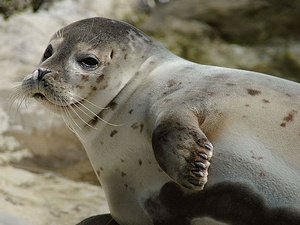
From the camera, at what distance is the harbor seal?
2756 millimetres

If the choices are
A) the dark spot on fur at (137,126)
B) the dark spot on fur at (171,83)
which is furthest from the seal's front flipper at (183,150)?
the dark spot on fur at (171,83)

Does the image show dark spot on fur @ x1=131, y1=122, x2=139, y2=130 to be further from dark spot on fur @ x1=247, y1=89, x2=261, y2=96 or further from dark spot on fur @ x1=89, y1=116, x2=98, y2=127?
dark spot on fur @ x1=247, y1=89, x2=261, y2=96

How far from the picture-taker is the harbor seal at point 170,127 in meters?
2.76

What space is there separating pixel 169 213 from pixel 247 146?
416 millimetres

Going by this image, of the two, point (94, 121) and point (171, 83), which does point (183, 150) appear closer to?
point (171, 83)

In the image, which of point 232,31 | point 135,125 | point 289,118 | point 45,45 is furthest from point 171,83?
point 232,31

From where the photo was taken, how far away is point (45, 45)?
629 cm

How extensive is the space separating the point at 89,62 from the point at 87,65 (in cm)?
2

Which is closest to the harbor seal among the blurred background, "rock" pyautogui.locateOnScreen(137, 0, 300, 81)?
the blurred background

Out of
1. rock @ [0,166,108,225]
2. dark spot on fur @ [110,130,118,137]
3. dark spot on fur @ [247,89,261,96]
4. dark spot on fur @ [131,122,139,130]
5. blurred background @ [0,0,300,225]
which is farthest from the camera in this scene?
blurred background @ [0,0,300,225]

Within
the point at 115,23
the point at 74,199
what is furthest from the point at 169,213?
the point at 74,199

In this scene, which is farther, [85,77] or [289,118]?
[85,77]

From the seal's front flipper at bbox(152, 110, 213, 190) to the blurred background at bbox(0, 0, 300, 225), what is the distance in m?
1.27

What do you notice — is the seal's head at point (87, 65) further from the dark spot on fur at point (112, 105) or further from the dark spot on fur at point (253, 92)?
the dark spot on fur at point (253, 92)
